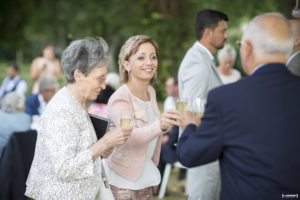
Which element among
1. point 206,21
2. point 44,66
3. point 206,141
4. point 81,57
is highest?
point 206,21

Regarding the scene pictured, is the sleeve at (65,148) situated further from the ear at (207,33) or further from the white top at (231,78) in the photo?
the white top at (231,78)

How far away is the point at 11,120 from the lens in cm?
492

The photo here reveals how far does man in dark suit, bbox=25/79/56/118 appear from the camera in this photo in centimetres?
550

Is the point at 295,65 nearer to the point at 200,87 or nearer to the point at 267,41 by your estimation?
the point at 200,87

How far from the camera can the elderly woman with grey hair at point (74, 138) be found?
2.16 meters

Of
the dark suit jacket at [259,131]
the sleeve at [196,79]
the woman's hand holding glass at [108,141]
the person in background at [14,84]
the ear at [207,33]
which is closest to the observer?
the dark suit jacket at [259,131]

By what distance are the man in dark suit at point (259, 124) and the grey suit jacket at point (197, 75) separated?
1352 mm

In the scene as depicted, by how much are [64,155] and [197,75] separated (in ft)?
4.97

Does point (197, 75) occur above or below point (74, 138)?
above

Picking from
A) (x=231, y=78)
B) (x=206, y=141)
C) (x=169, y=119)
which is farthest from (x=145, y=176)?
(x=231, y=78)

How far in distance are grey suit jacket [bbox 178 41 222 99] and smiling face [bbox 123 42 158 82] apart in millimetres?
556

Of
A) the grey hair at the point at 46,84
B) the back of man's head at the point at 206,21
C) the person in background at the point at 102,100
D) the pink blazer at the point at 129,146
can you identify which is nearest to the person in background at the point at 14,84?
the grey hair at the point at 46,84

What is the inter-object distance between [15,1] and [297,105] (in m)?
18.5

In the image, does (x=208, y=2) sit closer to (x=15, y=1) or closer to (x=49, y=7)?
(x=49, y=7)
